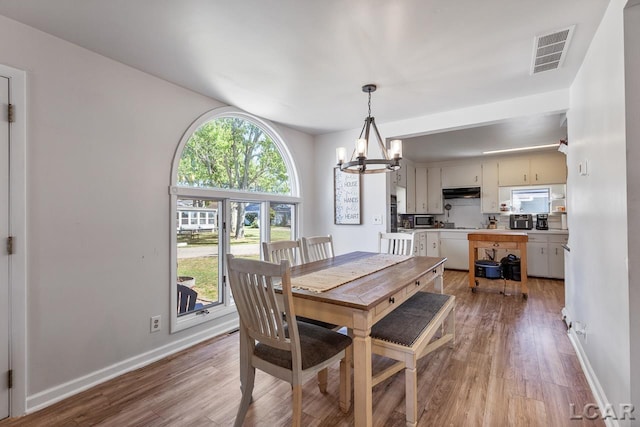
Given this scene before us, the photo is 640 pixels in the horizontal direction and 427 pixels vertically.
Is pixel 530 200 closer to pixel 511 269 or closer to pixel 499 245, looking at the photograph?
pixel 499 245

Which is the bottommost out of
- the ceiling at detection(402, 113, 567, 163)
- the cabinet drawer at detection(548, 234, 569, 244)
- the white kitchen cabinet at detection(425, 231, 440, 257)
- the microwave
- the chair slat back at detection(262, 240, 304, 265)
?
the white kitchen cabinet at detection(425, 231, 440, 257)

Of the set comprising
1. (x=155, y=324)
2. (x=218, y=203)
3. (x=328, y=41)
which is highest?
(x=328, y=41)

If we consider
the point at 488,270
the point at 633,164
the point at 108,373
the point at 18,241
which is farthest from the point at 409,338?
the point at 488,270

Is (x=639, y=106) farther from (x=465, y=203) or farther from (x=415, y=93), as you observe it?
(x=465, y=203)

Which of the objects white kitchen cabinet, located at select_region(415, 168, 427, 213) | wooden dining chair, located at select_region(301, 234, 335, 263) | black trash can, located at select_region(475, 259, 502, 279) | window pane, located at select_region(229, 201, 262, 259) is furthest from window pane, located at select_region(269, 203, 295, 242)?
white kitchen cabinet, located at select_region(415, 168, 427, 213)

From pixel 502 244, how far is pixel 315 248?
3119 millimetres

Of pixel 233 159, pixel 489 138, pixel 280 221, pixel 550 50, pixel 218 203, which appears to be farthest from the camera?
pixel 489 138

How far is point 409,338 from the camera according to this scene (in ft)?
5.62

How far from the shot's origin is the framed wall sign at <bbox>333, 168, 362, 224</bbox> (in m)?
4.11

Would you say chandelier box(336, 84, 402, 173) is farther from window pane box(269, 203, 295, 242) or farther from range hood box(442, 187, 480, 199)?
range hood box(442, 187, 480, 199)

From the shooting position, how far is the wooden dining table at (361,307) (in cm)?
147

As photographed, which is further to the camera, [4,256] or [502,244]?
[502,244]

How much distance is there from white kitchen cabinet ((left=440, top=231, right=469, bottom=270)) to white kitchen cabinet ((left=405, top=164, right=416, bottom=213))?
87 cm

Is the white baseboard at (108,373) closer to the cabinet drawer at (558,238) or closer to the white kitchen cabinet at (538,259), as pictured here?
the white kitchen cabinet at (538,259)
